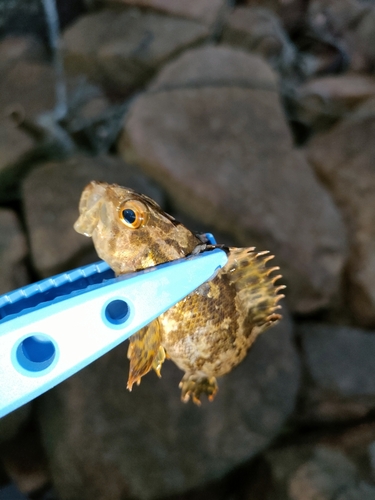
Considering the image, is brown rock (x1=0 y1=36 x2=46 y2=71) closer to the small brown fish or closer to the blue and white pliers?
the small brown fish

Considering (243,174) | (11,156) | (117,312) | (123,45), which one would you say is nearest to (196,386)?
(117,312)

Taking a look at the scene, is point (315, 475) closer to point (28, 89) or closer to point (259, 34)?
point (28, 89)

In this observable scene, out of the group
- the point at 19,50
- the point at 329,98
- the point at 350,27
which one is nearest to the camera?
the point at 19,50

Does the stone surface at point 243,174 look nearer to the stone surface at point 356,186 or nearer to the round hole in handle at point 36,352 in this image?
the stone surface at point 356,186

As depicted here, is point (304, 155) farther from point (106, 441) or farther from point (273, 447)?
point (106, 441)

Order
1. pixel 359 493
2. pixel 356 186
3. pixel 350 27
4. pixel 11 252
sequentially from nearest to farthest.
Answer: pixel 359 493
pixel 11 252
pixel 356 186
pixel 350 27

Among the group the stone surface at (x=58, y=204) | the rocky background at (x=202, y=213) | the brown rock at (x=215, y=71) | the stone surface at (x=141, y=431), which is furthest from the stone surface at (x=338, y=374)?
the brown rock at (x=215, y=71)
